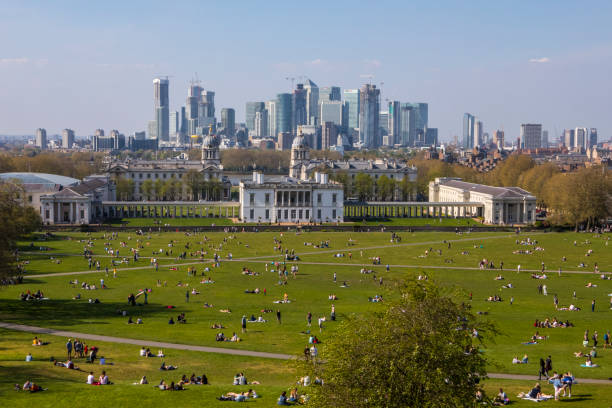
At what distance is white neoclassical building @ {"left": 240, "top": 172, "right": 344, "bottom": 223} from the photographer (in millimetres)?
125062

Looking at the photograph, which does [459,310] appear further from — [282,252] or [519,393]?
[282,252]

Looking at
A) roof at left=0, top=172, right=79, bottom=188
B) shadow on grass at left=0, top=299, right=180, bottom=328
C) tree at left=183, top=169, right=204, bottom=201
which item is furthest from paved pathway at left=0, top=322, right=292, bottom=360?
tree at left=183, top=169, right=204, bottom=201

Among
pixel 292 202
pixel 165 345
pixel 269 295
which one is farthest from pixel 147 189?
pixel 165 345

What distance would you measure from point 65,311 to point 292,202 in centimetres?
7638

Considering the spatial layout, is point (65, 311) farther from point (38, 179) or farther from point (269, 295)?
point (38, 179)

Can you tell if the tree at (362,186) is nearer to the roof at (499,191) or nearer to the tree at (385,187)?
the tree at (385,187)

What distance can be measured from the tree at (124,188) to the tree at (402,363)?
13182 centimetres

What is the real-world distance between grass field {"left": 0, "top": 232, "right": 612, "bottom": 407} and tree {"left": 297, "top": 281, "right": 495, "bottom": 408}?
168 inches

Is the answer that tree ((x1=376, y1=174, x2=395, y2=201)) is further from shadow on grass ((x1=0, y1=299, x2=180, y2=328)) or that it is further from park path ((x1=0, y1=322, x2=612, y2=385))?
park path ((x1=0, y1=322, x2=612, y2=385))

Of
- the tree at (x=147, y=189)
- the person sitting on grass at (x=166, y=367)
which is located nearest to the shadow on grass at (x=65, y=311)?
the person sitting on grass at (x=166, y=367)

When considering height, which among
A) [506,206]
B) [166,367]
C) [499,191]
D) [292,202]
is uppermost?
[499,191]

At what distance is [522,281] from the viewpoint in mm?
66125

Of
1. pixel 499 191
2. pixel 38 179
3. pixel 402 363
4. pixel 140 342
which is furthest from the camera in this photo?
pixel 38 179

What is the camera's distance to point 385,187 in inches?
6083
